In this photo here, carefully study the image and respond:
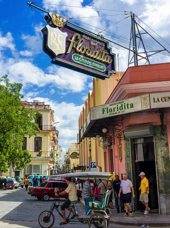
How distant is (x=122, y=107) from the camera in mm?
11352

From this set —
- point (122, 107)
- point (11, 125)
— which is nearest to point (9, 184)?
point (11, 125)

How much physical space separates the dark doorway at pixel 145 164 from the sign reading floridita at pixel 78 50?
4.08 m

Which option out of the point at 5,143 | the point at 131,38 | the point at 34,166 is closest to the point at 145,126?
the point at 131,38

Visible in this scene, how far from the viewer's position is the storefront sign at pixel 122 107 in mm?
10703

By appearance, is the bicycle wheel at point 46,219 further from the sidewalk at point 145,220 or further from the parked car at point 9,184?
the parked car at point 9,184

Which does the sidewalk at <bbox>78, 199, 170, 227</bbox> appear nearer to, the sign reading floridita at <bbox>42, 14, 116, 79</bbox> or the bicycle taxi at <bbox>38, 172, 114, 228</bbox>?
the bicycle taxi at <bbox>38, 172, 114, 228</bbox>

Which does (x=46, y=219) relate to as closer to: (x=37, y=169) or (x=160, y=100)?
(x=160, y=100)

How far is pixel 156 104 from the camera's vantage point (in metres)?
10.5

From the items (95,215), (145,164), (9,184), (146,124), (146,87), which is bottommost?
(9,184)

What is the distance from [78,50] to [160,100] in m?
4.71

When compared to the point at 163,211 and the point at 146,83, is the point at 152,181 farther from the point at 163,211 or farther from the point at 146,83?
the point at 146,83

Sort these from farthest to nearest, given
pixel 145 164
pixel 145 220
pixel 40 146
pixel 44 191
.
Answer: pixel 40 146, pixel 44 191, pixel 145 164, pixel 145 220

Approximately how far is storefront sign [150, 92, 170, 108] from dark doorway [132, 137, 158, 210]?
235cm

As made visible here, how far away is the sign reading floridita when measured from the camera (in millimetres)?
Result: 11547
